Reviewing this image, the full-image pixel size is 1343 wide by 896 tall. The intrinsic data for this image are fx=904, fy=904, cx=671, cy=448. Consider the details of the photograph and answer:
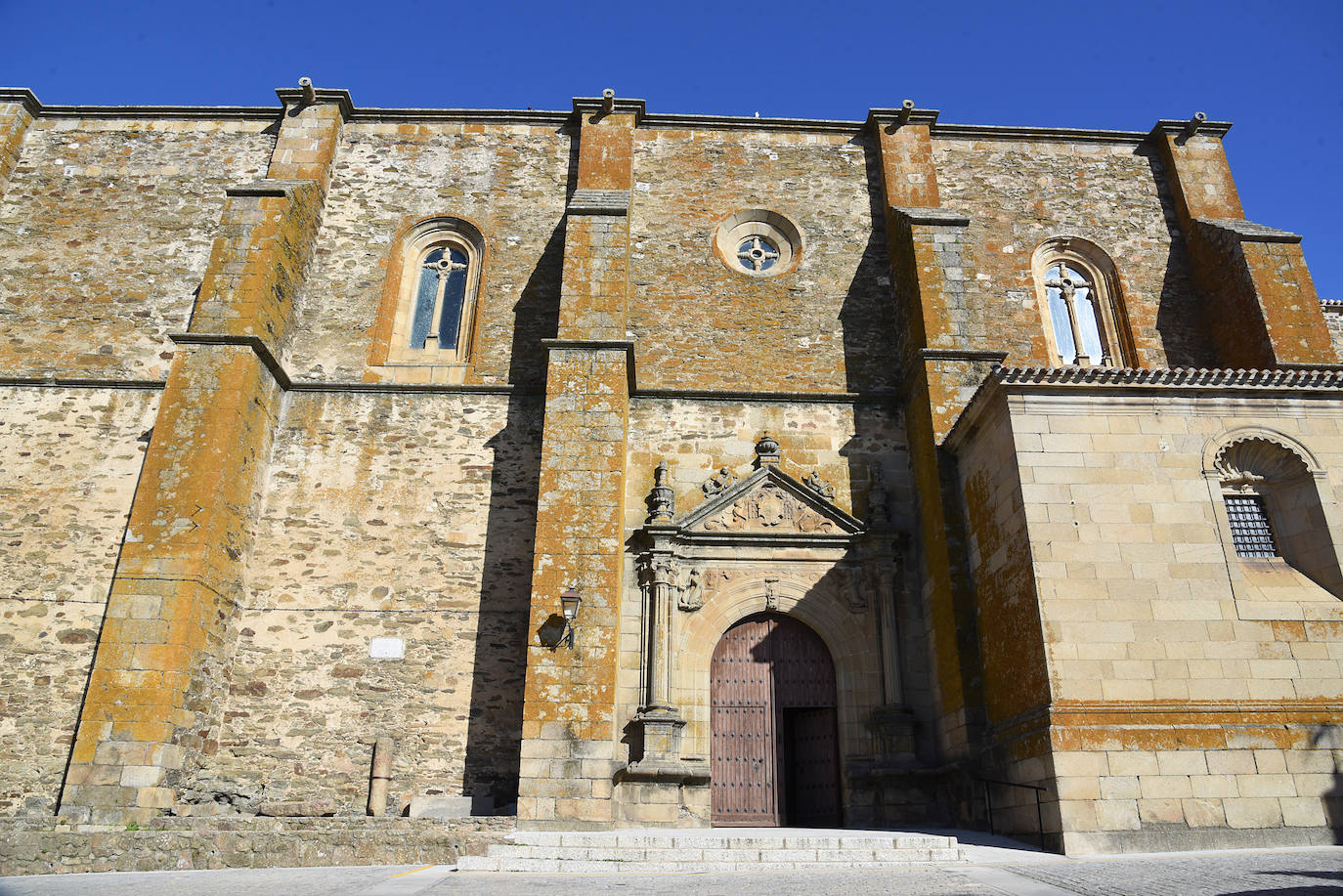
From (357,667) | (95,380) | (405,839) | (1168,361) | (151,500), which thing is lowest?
(405,839)

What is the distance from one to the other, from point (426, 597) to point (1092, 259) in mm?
11065

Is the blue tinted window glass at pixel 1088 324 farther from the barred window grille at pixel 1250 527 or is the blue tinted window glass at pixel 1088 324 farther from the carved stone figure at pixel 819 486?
the carved stone figure at pixel 819 486

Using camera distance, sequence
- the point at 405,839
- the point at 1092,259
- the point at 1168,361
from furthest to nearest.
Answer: the point at 1092,259, the point at 1168,361, the point at 405,839

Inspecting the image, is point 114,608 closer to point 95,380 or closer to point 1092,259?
point 95,380

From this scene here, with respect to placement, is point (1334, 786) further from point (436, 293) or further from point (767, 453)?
point (436, 293)

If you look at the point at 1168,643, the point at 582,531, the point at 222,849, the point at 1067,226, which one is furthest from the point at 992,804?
the point at 1067,226

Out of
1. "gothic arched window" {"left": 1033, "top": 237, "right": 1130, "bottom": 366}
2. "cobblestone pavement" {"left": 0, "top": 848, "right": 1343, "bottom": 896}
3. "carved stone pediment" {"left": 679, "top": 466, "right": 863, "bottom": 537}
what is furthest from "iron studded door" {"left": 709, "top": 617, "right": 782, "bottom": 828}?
"gothic arched window" {"left": 1033, "top": 237, "right": 1130, "bottom": 366}

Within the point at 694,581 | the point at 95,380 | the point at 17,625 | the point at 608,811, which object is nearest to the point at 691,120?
the point at 694,581

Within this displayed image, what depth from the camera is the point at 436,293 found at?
→ 13461 mm

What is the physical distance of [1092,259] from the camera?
14031mm

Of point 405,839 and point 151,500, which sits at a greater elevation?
point 151,500

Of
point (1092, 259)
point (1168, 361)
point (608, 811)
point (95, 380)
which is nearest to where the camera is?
point (608, 811)

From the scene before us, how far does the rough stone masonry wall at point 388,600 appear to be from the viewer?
10391 millimetres

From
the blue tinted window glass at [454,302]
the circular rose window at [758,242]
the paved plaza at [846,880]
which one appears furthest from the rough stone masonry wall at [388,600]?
the circular rose window at [758,242]
